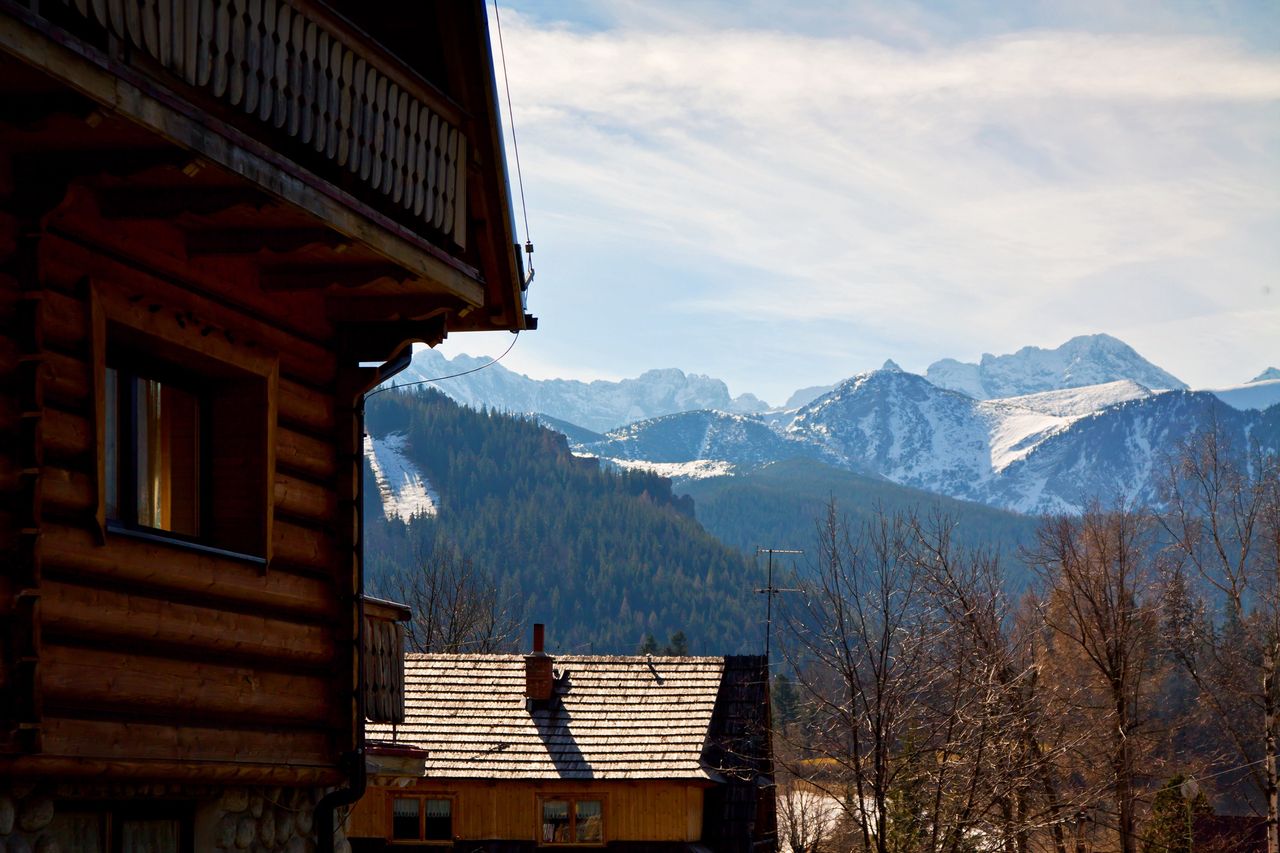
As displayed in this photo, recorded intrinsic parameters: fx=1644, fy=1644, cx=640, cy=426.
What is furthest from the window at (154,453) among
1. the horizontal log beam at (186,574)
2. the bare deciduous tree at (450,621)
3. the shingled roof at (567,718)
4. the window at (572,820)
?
the bare deciduous tree at (450,621)

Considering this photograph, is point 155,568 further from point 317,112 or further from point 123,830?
point 317,112

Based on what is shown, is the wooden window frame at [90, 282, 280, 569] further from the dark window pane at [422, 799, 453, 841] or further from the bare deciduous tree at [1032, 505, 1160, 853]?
the bare deciduous tree at [1032, 505, 1160, 853]

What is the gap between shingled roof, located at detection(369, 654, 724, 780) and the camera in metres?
30.2

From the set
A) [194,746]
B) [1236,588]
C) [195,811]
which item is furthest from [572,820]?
[1236,588]

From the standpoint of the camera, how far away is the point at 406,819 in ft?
98.3

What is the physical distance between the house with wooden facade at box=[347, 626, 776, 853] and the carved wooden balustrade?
1938cm

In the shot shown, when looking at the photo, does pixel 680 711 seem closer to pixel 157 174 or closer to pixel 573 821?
pixel 573 821

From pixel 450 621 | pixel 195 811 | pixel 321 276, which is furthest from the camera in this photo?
pixel 450 621

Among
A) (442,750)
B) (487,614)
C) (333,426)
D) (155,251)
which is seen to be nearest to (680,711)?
(442,750)

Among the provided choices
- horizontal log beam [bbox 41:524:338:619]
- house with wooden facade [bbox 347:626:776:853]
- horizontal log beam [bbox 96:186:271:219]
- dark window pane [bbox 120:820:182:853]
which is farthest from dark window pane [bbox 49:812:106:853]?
house with wooden facade [bbox 347:626:776:853]

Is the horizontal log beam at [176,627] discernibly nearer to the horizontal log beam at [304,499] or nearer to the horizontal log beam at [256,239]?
the horizontal log beam at [304,499]

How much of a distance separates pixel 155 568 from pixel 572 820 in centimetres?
2188

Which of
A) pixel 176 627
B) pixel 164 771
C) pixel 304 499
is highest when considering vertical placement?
pixel 304 499

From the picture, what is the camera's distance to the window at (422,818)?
98.0 feet
